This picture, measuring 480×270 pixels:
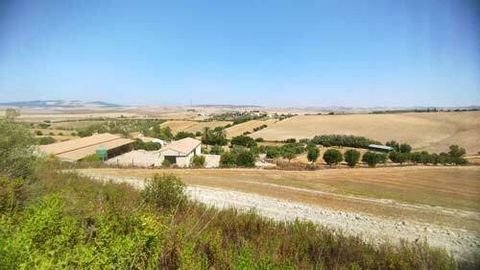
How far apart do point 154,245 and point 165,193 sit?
421cm

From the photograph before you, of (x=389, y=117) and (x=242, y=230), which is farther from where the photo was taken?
(x=389, y=117)

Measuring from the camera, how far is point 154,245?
274cm

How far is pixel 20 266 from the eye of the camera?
2.06m

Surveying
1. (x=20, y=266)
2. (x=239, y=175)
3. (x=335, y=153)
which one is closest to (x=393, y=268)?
(x=20, y=266)

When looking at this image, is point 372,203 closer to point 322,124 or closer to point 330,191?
point 330,191

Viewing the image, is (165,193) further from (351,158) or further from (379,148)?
(379,148)

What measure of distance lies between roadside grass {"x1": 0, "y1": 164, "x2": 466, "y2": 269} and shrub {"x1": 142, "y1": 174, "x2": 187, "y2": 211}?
157 cm

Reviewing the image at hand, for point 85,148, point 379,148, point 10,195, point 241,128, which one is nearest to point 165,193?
point 10,195

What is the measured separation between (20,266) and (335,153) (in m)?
26.8

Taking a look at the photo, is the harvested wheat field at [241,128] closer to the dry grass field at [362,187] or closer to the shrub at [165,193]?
the dry grass field at [362,187]

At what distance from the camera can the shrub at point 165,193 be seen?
6570 millimetres

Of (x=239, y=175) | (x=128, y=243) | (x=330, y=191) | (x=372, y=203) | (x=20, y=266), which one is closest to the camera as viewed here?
(x=20, y=266)

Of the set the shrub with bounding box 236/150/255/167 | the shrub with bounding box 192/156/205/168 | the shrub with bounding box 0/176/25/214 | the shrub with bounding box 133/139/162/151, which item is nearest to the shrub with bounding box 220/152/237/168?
the shrub with bounding box 236/150/255/167

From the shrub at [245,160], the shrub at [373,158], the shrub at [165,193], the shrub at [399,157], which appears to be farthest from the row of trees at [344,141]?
the shrub at [165,193]
